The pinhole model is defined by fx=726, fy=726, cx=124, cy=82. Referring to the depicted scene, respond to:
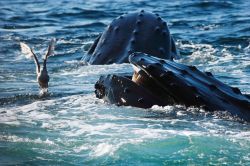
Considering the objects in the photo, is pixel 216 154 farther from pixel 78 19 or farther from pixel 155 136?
pixel 78 19

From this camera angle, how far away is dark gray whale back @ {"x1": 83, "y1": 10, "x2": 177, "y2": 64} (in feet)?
32.7

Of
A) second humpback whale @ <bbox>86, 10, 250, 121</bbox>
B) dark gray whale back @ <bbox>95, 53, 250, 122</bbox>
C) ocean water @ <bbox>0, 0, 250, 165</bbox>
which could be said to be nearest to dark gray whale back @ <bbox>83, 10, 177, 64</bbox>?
ocean water @ <bbox>0, 0, 250, 165</bbox>

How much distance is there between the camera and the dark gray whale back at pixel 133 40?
9.98 metres

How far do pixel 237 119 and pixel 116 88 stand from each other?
1291 mm

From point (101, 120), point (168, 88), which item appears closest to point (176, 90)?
point (168, 88)

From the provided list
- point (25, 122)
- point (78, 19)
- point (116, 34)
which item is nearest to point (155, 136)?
point (25, 122)

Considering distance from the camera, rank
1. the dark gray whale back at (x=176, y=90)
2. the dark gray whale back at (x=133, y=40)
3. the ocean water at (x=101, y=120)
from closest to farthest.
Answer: the ocean water at (x=101, y=120) → the dark gray whale back at (x=176, y=90) → the dark gray whale back at (x=133, y=40)

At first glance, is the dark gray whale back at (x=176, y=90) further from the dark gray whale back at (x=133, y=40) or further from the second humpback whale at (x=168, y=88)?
the dark gray whale back at (x=133, y=40)

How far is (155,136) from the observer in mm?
6520

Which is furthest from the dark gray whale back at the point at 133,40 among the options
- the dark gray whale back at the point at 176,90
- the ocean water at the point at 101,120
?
the dark gray whale back at the point at 176,90

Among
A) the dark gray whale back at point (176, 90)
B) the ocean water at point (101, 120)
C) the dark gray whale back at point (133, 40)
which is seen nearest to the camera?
the ocean water at point (101, 120)

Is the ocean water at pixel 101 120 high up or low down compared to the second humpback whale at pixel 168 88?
down

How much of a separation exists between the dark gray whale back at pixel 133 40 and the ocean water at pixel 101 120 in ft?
0.62

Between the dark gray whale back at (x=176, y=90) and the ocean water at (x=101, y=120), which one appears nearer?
the ocean water at (x=101, y=120)
